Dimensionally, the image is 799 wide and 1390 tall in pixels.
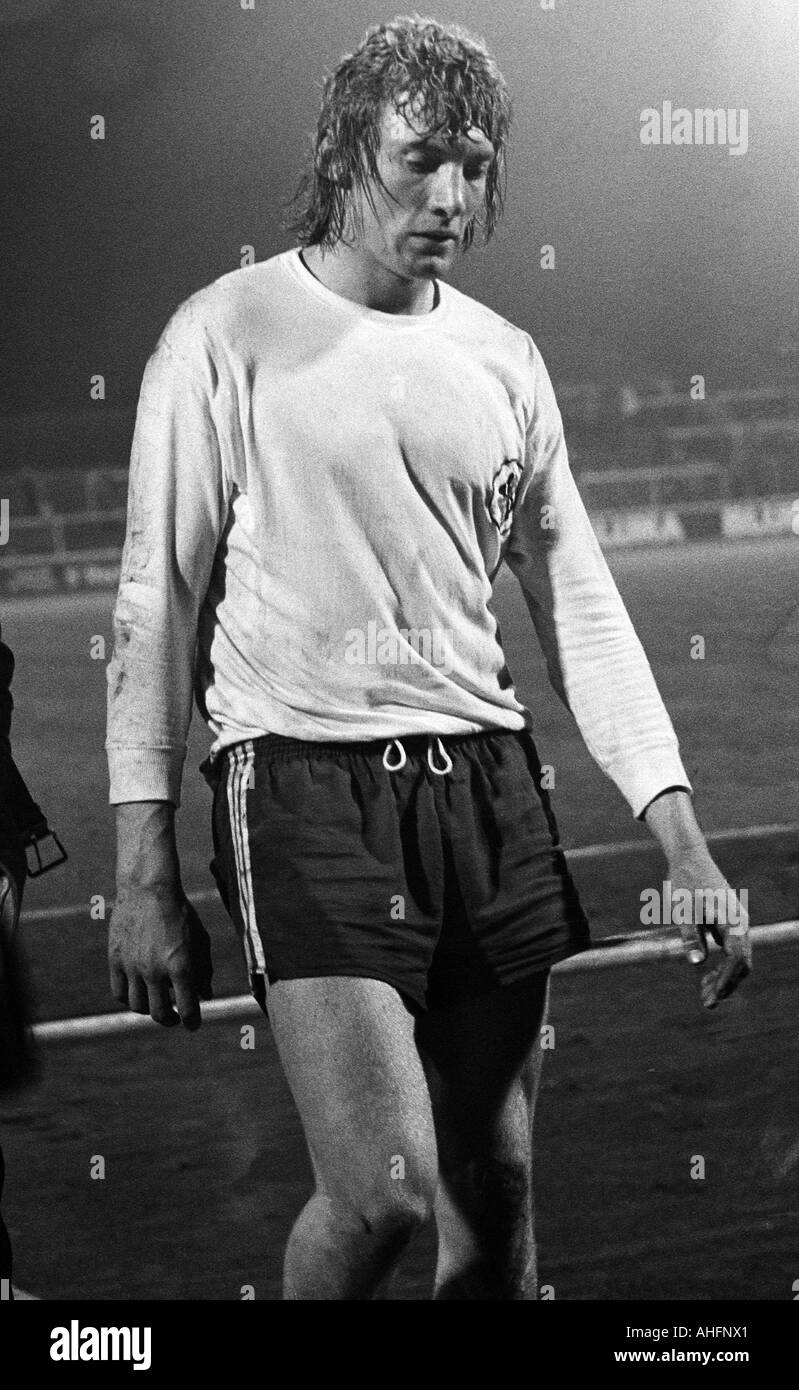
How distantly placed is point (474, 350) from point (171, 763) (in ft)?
1.95

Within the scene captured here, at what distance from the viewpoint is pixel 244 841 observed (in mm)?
1886

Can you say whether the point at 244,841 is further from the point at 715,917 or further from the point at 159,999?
the point at 715,917

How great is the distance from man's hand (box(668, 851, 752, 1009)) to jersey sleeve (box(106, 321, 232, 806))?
1.92 feet

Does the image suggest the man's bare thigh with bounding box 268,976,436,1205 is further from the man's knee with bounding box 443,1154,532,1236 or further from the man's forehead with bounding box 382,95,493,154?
the man's forehead with bounding box 382,95,493,154

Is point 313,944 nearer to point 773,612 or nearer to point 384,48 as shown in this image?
point 384,48

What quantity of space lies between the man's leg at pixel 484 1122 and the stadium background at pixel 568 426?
1.85 ft

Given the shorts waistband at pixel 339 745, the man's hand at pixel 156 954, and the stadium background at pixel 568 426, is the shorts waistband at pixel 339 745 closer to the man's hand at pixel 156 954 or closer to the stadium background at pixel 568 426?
the man's hand at pixel 156 954

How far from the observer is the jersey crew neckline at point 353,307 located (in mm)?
2010

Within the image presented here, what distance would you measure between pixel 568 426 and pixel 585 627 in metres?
1.18

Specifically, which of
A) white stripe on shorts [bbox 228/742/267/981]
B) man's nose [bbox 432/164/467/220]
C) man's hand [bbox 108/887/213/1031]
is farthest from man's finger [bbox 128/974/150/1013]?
man's nose [bbox 432/164/467/220]

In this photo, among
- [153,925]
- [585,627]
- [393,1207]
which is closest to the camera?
[393,1207]

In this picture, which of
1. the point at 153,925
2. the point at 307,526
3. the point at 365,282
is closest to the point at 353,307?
the point at 365,282

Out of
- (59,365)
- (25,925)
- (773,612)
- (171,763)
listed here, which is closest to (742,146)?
(773,612)

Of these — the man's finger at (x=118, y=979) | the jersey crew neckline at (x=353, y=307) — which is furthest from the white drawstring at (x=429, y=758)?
the jersey crew neckline at (x=353, y=307)
